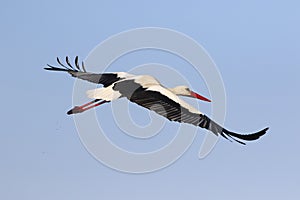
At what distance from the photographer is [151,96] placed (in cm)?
1123

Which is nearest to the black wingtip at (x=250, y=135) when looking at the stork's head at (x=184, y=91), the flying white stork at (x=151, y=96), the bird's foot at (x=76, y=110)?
the flying white stork at (x=151, y=96)

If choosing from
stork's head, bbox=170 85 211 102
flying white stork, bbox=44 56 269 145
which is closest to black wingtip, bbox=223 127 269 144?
flying white stork, bbox=44 56 269 145

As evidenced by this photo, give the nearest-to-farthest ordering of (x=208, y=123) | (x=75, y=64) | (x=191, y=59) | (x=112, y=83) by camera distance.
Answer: (x=208, y=123)
(x=191, y=59)
(x=112, y=83)
(x=75, y=64)

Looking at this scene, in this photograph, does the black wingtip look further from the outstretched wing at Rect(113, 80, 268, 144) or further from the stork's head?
the stork's head

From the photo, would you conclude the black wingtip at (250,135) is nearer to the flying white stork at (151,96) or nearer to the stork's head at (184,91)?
the flying white stork at (151,96)

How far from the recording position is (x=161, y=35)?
12.0 metres

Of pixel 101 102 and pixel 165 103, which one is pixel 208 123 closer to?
pixel 165 103

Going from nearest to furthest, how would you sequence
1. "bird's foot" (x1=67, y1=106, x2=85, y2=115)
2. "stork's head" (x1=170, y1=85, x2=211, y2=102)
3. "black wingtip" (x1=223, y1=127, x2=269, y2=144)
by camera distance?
"black wingtip" (x1=223, y1=127, x2=269, y2=144) < "stork's head" (x1=170, y1=85, x2=211, y2=102) < "bird's foot" (x1=67, y1=106, x2=85, y2=115)

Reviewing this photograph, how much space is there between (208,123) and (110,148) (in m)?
1.55

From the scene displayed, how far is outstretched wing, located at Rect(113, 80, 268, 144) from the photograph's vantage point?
1050cm

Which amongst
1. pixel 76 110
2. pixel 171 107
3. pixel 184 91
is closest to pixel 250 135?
pixel 171 107

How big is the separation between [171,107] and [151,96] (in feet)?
1.30

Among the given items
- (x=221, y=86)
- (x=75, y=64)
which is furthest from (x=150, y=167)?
(x=75, y=64)

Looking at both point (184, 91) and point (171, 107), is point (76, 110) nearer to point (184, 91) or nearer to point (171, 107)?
point (184, 91)
